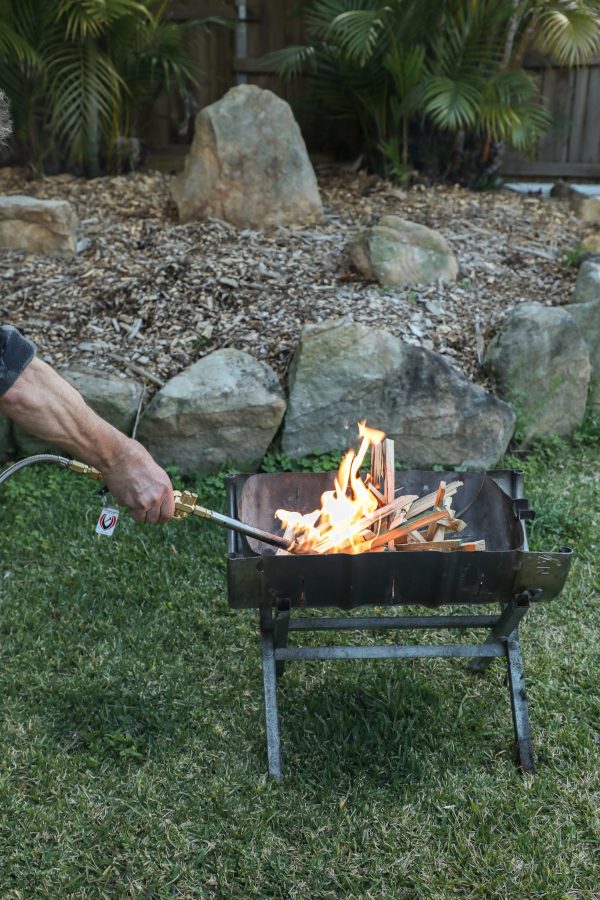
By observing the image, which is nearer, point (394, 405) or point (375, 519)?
point (375, 519)

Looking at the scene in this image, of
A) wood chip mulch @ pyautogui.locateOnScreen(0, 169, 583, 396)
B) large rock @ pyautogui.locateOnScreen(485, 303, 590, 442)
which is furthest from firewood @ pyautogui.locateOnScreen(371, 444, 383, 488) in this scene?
large rock @ pyautogui.locateOnScreen(485, 303, 590, 442)

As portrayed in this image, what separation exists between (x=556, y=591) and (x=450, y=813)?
71 cm

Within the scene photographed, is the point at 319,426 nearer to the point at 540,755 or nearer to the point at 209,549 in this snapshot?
the point at 209,549

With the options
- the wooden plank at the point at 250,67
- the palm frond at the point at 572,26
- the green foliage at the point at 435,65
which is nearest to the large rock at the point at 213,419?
the green foliage at the point at 435,65

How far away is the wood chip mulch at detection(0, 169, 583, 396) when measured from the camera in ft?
16.2

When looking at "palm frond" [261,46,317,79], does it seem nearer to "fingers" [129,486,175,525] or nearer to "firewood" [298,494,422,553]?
"firewood" [298,494,422,553]

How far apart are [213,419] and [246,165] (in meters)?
2.19

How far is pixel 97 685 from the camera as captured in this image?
311cm

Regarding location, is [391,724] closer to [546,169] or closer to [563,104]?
[546,169]

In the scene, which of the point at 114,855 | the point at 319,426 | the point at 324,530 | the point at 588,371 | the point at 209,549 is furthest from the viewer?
the point at 588,371

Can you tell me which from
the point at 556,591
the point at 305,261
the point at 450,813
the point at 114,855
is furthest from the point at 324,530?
the point at 305,261

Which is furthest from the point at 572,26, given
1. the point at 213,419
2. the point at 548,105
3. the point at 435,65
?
the point at 213,419

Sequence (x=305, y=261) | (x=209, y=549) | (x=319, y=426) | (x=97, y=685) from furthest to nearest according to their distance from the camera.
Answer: (x=305, y=261) → (x=319, y=426) → (x=209, y=549) → (x=97, y=685)

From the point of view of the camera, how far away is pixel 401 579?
8.09ft
